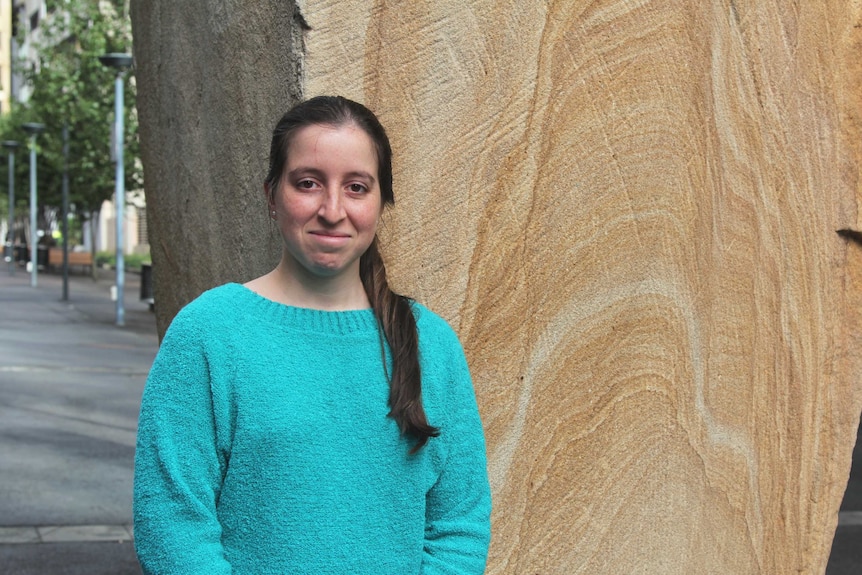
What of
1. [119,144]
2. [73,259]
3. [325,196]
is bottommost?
[73,259]

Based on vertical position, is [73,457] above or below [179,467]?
below

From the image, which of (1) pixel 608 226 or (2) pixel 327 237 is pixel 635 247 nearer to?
(1) pixel 608 226

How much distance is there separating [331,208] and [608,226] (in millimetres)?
1050

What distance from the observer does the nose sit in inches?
71.0

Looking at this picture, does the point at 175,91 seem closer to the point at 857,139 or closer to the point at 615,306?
the point at 615,306

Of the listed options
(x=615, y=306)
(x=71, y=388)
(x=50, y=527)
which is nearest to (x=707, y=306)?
(x=615, y=306)

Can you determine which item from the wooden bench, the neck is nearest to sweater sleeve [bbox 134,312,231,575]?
the neck

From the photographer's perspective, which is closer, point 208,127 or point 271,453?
point 271,453

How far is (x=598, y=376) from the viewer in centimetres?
272

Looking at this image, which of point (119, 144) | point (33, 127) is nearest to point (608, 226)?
point (119, 144)

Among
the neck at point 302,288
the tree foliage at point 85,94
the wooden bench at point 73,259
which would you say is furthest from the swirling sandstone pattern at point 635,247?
the wooden bench at point 73,259

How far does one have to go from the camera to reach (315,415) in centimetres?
176

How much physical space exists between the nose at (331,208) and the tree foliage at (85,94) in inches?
974

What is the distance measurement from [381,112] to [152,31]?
3.57ft
